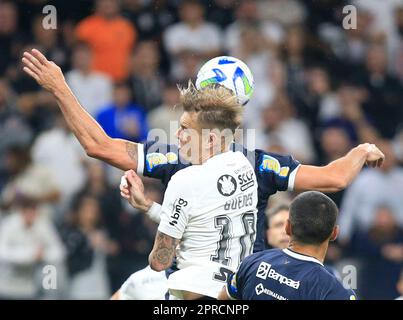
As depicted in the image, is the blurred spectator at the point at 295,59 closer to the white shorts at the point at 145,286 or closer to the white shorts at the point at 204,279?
the white shorts at the point at 145,286

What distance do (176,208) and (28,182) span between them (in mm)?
6222

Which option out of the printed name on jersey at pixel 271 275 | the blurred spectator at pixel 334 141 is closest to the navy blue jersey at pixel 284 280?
the printed name on jersey at pixel 271 275

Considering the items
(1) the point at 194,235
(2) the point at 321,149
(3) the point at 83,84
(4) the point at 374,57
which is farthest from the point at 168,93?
(1) the point at 194,235

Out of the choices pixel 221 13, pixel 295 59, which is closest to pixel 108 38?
pixel 221 13

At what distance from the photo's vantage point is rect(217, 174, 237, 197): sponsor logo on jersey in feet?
18.8

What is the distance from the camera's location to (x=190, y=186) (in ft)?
18.6

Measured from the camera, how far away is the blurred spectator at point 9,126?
11.9 meters

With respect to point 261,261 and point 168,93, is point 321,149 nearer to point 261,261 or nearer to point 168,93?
point 168,93

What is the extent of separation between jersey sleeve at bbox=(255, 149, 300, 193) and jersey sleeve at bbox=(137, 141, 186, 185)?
464 mm

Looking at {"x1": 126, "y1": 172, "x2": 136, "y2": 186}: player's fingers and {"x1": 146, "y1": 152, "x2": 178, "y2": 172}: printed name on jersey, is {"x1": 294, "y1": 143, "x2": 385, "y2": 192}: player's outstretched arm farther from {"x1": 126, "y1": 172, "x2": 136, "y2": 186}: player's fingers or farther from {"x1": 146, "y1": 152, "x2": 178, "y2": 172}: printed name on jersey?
{"x1": 126, "y1": 172, "x2": 136, "y2": 186}: player's fingers

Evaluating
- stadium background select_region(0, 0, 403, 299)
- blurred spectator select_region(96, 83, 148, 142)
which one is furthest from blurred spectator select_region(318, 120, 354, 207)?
blurred spectator select_region(96, 83, 148, 142)

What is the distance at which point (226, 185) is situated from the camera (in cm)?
573

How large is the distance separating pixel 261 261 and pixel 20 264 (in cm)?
571

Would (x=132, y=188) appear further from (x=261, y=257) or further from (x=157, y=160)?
(x=261, y=257)
